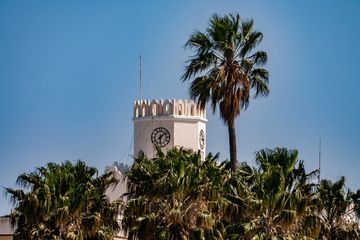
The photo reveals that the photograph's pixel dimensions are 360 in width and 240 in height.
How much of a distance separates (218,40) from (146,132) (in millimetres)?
31967

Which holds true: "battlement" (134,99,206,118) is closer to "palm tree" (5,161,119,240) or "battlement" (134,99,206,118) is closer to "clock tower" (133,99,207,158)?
"clock tower" (133,99,207,158)

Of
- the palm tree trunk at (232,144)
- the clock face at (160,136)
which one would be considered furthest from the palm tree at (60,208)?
the clock face at (160,136)

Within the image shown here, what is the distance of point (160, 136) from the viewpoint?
79.6 m

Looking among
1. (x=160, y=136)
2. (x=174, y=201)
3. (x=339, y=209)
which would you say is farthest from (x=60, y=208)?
(x=160, y=136)

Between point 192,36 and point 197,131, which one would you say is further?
point 197,131

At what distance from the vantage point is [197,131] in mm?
80562

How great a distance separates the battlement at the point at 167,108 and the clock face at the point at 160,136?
47.4 inches

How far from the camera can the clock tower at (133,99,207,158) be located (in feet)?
260

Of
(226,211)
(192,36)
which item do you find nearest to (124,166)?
(192,36)

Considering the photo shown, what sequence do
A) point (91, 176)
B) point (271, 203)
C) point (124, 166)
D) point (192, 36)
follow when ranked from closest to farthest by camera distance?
point (271, 203), point (91, 176), point (192, 36), point (124, 166)

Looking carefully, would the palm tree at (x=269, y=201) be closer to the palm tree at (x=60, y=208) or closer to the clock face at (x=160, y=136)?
the palm tree at (x=60, y=208)

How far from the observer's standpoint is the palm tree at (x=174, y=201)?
42.7 m

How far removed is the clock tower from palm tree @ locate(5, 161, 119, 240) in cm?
3350

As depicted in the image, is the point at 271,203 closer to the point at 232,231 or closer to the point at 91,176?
the point at 232,231
